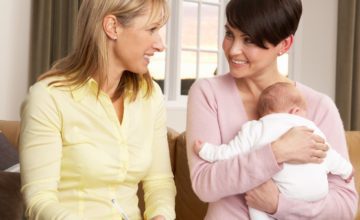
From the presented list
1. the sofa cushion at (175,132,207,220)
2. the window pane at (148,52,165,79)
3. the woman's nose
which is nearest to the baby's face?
the woman's nose

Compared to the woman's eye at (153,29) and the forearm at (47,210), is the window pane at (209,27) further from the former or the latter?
the forearm at (47,210)

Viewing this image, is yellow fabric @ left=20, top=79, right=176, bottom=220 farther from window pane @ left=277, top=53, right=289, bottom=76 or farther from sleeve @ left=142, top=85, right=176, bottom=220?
window pane @ left=277, top=53, right=289, bottom=76

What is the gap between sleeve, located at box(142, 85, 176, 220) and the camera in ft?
5.50

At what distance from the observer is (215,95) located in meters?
1.67

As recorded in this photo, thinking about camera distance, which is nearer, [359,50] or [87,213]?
[87,213]

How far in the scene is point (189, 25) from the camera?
4.94 metres

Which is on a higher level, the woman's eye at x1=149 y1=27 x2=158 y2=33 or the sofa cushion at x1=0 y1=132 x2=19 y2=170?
the woman's eye at x1=149 y1=27 x2=158 y2=33

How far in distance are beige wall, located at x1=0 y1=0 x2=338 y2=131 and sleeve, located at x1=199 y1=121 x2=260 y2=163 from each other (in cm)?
254

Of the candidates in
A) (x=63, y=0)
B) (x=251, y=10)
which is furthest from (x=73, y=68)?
(x=63, y=0)

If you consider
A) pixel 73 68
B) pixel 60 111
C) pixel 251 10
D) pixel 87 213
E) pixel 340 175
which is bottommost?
pixel 87 213

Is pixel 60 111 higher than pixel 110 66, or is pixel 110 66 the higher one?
pixel 110 66

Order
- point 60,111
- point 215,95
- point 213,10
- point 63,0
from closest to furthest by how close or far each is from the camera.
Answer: point 60,111, point 215,95, point 63,0, point 213,10

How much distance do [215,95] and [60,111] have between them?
0.47 meters

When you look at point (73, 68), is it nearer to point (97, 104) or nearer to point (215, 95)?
point (97, 104)
